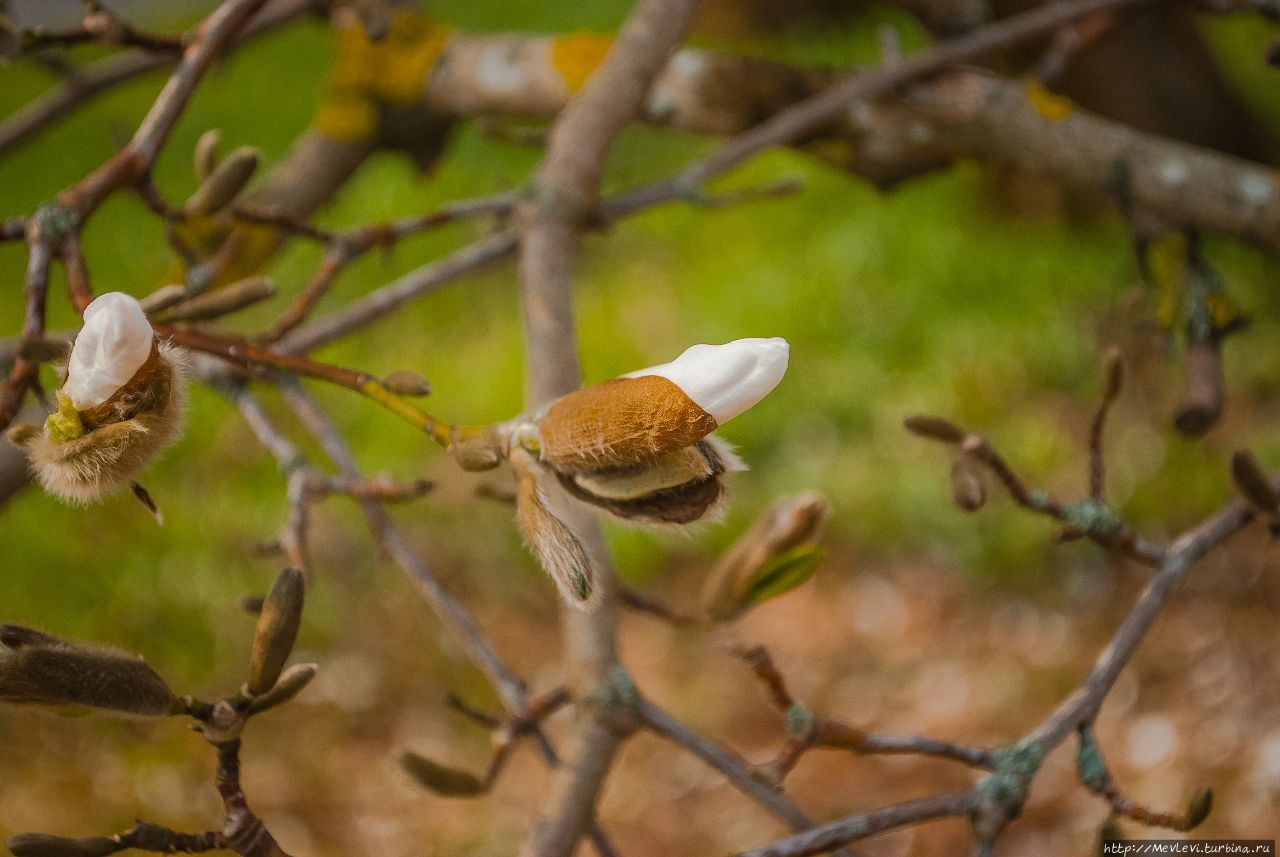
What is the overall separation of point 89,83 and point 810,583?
114 cm

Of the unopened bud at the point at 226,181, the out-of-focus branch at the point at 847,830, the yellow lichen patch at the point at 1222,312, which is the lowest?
the yellow lichen patch at the point at 1222,312

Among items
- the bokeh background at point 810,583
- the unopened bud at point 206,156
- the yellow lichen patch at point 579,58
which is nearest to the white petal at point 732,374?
the unopened bud at point 206,156

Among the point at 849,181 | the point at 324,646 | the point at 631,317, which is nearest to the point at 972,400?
the point at 631,317

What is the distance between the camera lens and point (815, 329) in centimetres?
199

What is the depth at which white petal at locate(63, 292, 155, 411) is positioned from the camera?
1.21 feet

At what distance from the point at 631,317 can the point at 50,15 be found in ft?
12.2

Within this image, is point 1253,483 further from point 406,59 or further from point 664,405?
point 406,59

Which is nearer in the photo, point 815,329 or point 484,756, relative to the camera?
point 484,756

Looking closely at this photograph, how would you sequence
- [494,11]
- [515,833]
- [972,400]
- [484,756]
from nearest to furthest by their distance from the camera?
[515,833] → [484,756] → [972,400] → [494,11]

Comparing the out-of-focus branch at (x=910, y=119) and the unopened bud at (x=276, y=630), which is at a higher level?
the unopened bud at (x=276, y=630)

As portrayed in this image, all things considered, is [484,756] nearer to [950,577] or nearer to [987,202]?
[950,577]

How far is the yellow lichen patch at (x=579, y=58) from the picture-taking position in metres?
1.10

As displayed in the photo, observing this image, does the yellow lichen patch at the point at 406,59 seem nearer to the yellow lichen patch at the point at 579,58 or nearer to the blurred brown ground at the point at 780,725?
the yellow lichen patch at the point at 579,58

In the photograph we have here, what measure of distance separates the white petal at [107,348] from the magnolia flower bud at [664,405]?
0.15 m
